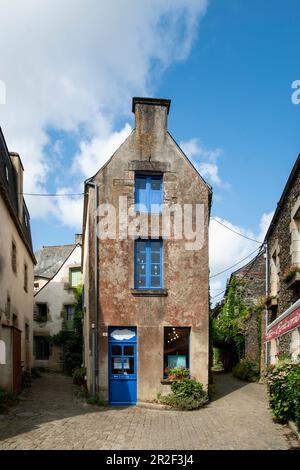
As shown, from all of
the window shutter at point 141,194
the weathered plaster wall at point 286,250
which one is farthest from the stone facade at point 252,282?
the window shutter at point 141,194

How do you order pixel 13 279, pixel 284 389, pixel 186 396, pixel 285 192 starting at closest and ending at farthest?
pixel 284 389
pixel 186 396
pixel 285 192
pixel 13 279

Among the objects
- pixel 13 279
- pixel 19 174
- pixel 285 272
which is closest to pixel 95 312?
pixel 13 279

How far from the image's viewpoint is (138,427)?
10203mm

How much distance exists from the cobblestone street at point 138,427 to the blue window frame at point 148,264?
359cm

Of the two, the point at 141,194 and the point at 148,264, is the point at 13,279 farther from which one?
the point at 141,194

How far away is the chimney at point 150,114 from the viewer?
1450 centimetres

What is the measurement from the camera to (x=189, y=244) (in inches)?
555

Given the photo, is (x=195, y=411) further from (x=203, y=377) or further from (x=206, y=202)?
(x=206, y=202)

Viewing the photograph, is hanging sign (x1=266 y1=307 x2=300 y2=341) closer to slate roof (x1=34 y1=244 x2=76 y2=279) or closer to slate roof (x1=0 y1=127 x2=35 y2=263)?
slate roof (x1=0 y1=127 x2=35 y2=263)

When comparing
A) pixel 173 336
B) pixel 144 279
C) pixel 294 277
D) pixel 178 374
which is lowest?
pixel 178 374

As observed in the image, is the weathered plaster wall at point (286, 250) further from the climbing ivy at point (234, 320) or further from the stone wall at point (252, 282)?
the climbing ivy at point (234, 320)

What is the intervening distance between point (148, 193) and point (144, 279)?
107 inches
